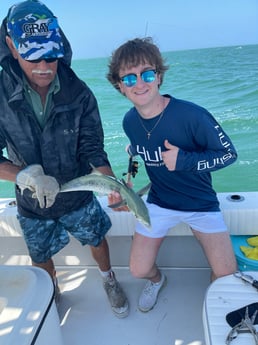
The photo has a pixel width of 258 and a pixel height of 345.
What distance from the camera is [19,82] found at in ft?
6.45

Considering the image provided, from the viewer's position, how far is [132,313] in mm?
2488

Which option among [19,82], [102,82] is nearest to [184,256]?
[19,82]

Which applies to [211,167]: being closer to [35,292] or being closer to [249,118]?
[35,292]

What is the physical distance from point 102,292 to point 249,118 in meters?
11.4

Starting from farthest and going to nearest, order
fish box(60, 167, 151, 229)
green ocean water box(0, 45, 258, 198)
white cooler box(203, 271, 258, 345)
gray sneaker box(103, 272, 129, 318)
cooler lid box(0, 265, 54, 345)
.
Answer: green ocean water box(0, 45, 258, 198) < gray sneaker box(103, 272, 129, 318) < fish box(60, 167, 151, 229) < white cooler box(203, 271, 258, 345) < cooler lid box(0, 265, 54, 345)

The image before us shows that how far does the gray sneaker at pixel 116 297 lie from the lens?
96.8 inches

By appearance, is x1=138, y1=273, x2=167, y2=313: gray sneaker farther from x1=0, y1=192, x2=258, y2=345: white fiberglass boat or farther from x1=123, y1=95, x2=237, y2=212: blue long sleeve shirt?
x1=123, y1=95, x2=237, y2=212: blue long sleeve shirt

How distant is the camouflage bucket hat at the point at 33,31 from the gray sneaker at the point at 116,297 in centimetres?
164

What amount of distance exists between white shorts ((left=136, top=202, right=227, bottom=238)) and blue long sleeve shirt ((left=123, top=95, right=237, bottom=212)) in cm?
4

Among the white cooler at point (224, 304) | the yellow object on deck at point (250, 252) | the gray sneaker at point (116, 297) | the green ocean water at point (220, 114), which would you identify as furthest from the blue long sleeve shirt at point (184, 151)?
the green ocean water at point (220, 114)

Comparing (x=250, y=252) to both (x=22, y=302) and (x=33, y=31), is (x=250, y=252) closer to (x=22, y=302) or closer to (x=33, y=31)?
(x=22, y=302)

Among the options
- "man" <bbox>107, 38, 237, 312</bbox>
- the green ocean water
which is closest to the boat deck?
"man" <bbox>107, 38, 237, 312</bbox>

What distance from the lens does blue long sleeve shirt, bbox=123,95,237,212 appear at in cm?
212

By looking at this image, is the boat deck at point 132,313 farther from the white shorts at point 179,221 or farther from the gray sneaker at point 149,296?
the white shorts at point 179,221
